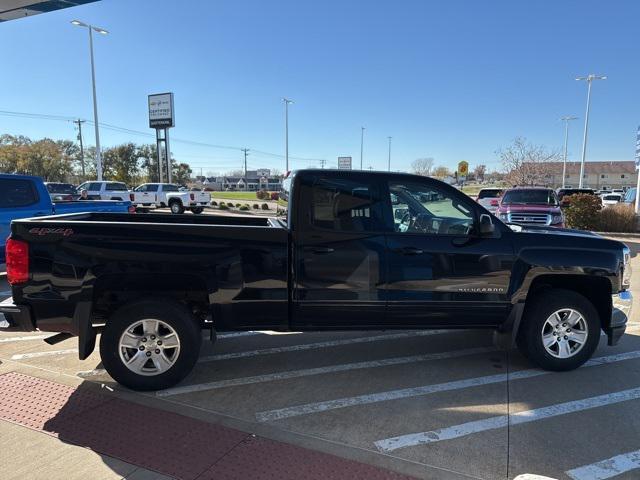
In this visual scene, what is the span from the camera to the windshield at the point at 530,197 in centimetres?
1378

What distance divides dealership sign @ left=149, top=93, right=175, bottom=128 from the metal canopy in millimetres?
28269

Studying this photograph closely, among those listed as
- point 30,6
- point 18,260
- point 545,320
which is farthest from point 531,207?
point 30,6

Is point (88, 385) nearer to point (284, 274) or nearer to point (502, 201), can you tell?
point (284, 274)

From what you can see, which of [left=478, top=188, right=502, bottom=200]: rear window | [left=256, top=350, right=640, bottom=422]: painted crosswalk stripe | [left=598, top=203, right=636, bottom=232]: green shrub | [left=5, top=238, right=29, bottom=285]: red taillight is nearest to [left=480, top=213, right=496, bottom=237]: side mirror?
[left=256, top=350, right=640, bottom=422]: painted crosswalk stripe

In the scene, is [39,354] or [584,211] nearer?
[39,354]

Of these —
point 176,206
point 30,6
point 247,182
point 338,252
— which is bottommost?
point 176,206

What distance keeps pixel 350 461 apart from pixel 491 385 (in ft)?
6.04

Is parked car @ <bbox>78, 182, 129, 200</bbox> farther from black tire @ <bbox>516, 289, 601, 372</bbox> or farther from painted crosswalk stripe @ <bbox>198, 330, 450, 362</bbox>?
black tire @ <bbox>516, 289, 601, 372</bbox>

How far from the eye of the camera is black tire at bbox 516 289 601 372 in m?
→ 4.40

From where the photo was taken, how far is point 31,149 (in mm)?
56219

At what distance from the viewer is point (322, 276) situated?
406 cm

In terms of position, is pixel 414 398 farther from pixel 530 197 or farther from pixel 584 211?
pixel 584 211

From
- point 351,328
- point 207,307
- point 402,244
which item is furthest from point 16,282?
point 402,244

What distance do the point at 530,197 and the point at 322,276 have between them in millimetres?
11952
